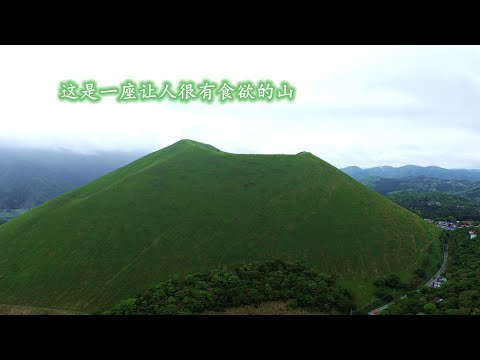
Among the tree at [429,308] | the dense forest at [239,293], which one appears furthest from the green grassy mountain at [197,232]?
the tree at [429,308]

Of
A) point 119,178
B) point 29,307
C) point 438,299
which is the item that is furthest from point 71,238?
point 438,299

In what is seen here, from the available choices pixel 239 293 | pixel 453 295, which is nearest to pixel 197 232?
pixel 239 293

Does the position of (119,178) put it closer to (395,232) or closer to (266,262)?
(266,262)

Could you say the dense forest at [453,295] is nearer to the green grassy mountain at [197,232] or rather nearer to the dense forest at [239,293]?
the green grassy mountain at [197,232]

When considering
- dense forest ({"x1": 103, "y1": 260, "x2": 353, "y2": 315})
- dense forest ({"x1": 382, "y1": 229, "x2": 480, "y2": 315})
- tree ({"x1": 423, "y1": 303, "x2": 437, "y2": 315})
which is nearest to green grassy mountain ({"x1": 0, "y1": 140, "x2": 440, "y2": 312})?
dense forest ({"x1": 382, "y1": 229, "x2": 480, "y2": 315})

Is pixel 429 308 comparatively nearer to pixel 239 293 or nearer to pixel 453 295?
pixel 453 295

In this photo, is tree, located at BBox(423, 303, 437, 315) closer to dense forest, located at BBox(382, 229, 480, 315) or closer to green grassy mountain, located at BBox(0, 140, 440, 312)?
dense forest, located at BBox(382, 229, 480, 315)
